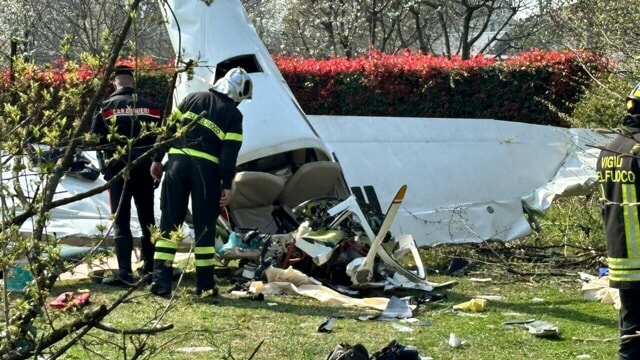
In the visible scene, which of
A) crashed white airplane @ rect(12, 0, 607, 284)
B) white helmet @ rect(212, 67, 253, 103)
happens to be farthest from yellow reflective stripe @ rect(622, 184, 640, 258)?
white helmet @ rect(212, 67, 253, 103)

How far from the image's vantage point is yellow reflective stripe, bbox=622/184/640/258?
473 centimetres

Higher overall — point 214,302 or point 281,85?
point 281,85

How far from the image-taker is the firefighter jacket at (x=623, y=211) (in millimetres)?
4723

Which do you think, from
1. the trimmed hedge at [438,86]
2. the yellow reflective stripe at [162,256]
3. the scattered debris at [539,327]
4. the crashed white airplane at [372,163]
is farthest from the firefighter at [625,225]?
the trimmed hedge at [438,86]

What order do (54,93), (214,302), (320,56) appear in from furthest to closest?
(320,56)
(214,302)
(54,93)

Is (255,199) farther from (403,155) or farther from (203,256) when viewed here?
(403,155)

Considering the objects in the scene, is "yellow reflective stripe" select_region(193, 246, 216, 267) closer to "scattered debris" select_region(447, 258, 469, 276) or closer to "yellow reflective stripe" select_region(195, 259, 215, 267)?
"yellow reflective stripe" select_region(195, 259, 215, 267)

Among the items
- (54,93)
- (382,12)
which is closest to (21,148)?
(54,93)

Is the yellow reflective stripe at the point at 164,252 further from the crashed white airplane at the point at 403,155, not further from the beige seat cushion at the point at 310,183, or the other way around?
the beige seat cushion at the point at 310,183

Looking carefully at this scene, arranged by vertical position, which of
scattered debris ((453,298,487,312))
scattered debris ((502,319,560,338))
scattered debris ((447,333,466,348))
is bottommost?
scattered debris ((453,298,487,312))

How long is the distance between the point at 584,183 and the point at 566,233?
1.37 m

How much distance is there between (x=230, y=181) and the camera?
773 cm

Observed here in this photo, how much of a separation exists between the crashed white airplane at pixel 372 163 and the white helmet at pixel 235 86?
707 mm

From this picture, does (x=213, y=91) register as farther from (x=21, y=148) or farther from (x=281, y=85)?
(x=21, y=148)
